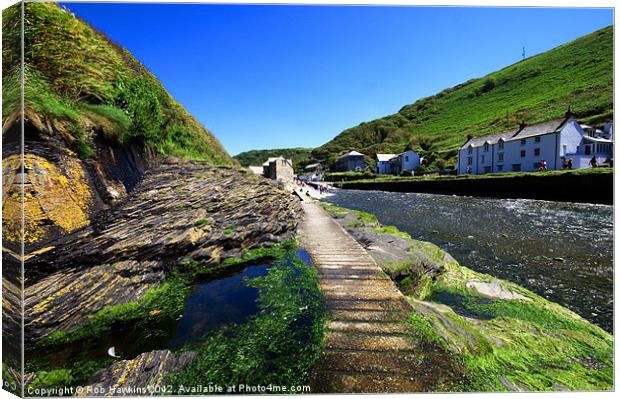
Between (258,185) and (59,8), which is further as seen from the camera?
(258,185)

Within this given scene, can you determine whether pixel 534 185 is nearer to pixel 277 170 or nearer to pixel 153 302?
pixel 153 302

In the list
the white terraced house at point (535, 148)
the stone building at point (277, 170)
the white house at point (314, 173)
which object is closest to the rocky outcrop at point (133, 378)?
the white terraced house at point (535, 148)

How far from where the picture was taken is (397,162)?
5894 centimetres

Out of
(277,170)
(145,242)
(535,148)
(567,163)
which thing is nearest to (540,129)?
(535,148)

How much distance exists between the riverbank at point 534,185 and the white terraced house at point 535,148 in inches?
52.5

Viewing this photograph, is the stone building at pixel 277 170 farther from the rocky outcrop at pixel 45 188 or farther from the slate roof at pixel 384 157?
the rocky outcrop at pixel 45 188

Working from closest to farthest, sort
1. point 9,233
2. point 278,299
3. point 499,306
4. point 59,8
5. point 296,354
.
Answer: point 9,233 → point 296,354 → point 59,8 → point 278,299 → point 499,306

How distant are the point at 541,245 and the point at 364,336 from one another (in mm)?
13150

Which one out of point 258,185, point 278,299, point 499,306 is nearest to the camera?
point 278,299

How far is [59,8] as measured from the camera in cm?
448

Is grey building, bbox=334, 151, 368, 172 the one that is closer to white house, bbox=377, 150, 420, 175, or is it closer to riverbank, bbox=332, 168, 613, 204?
white house, bbox=377, 150, 420, 175

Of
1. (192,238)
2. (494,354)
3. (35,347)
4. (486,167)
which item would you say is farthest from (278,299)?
(486,167)

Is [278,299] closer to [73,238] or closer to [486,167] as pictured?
[73,238]

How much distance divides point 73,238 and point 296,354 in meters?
3.79
